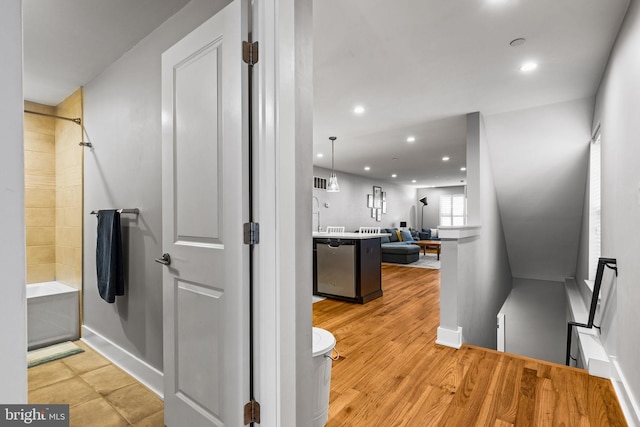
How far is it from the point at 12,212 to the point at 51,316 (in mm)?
2944

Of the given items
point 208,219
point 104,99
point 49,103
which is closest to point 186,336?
point 208,219

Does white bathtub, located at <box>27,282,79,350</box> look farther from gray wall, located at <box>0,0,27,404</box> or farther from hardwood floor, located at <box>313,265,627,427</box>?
gray wall, located at <box>0,0,27,404</box>

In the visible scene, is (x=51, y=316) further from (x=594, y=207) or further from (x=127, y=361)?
(x=594, y=207)

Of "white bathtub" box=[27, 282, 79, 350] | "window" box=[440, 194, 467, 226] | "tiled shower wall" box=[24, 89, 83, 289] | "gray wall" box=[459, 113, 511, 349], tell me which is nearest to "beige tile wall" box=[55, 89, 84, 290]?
"tiled shower wall" box=[24, 89, 83, 289]

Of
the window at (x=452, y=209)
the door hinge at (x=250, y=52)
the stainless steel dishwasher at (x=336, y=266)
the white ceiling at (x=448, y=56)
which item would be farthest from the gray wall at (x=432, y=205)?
the door hinge at (x=250, y=52)

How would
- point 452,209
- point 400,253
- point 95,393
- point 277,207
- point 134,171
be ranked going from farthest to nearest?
1. point 452,209
2. point 400,253
3. point 134,171
4. point 95,393
5. point 277,207

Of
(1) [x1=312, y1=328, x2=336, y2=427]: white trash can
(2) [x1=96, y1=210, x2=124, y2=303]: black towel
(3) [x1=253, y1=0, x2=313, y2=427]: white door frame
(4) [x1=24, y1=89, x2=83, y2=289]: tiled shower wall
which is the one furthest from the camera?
(4) [x1=24, y1=89, x2=83, y2=289]: tiled shower wall

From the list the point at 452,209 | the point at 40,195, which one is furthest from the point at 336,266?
the point at 452,209

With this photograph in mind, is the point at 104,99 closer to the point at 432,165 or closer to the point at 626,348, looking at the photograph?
the point at 626,348

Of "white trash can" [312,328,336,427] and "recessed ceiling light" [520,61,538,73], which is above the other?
"recessed ceiling light" [520,61,538,73]

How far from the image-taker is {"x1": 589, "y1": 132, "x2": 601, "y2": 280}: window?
3.58 meters

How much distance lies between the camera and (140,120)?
2.14 meters

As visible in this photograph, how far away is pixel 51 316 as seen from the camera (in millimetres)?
2773

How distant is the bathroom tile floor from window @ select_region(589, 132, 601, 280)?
14.9 ft
